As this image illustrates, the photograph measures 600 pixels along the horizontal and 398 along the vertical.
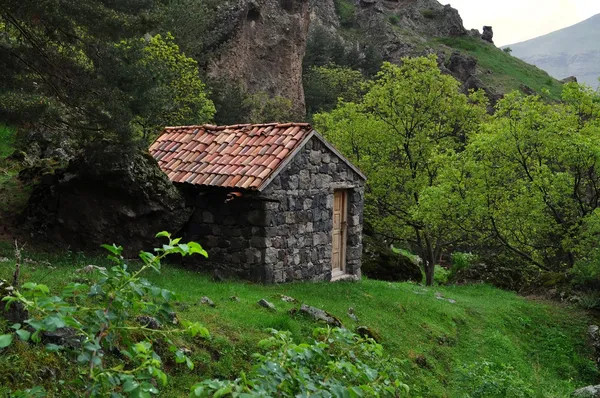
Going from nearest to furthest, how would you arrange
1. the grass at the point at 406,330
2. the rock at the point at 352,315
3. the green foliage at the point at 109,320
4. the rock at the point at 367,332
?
the green foliage at the point at 109,320, the grass at the point at 406,330, the rock at the point at 367,332, the rock at the point at 352,315

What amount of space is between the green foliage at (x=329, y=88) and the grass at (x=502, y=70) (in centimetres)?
1925

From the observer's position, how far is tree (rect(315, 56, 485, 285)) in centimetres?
2050

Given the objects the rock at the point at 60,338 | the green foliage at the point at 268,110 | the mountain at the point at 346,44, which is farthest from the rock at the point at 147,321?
the green foliage at the point at 268,110

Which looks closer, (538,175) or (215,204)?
(215,204)

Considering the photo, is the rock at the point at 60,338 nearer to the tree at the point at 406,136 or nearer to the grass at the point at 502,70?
the tree at the point at 406,136

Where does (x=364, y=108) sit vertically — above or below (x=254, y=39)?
below

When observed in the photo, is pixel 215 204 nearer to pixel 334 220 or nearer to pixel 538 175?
pixel 334 220

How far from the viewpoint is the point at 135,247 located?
11422 millimetres

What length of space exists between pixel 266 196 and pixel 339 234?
3428 millimetres

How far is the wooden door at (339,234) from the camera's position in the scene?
13.9 m

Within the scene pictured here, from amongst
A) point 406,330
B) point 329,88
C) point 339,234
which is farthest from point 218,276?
point 329,88

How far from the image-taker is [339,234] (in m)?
14.1

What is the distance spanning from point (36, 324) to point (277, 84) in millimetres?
44759

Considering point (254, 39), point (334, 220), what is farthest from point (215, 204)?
point (254, 39)
